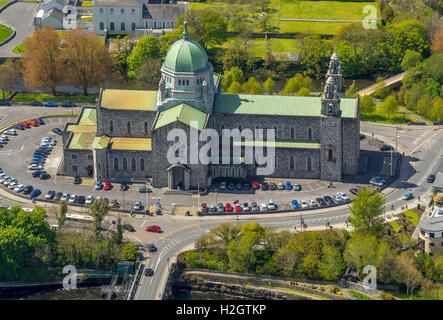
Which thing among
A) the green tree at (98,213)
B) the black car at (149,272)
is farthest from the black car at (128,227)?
the black car at (149,272)

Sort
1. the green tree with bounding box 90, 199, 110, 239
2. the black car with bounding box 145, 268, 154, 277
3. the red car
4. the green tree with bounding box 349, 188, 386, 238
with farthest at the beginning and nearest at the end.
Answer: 1. the red car
2. the green tree with bounding box 90, 199, 110, 239
3. the green tree with bounding box 349, 188, 386, 238
4. the black car with bounding box 145, 268, 154, 277

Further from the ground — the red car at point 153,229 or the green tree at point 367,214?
the green tree at point 367,214

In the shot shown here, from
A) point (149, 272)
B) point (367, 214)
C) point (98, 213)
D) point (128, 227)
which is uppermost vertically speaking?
point (367, 214)

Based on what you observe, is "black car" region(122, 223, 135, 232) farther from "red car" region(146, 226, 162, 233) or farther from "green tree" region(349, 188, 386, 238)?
"green tree" region(349, 188, 386, 238)

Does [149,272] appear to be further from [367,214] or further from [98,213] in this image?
[367,214]

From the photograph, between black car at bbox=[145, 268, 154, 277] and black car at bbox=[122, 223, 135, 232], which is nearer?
black car at bbox=[145, 268, 154, 277]

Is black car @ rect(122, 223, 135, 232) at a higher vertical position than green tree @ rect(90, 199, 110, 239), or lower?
lower

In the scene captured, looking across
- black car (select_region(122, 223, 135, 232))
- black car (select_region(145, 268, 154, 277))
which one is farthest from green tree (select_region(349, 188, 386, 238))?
black car (select_region(122, 223, 135, 232))

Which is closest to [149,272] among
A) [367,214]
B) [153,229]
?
A: [153,229]

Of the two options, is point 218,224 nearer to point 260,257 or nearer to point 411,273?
point 260,257

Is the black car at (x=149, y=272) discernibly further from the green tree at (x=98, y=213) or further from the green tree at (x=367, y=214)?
the green tree at (x=367, y=214)
